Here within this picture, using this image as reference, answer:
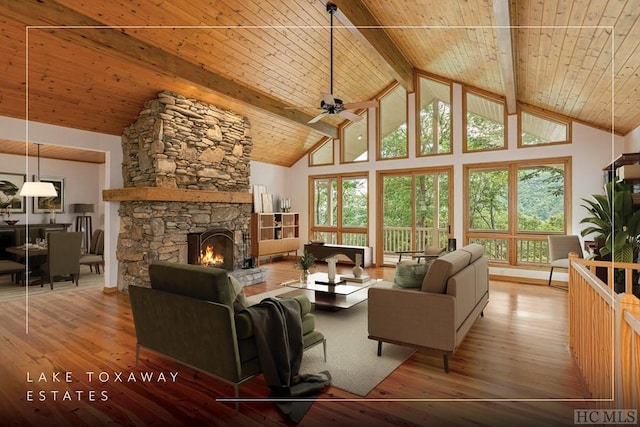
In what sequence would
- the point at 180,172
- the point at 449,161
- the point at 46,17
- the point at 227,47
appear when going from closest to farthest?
the point at 46,17 → the point at 227,47 → the point at 180,172 → the point at 449,161

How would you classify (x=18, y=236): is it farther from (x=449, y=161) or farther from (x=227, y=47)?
(x=449, y=161)

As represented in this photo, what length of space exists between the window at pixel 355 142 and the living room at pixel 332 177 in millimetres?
67

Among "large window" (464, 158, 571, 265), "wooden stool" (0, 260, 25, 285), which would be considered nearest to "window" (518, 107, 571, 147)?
"large window" (464, 158, 571, 265)

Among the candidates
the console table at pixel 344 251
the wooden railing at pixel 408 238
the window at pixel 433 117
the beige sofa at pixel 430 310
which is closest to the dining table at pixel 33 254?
the console table at pixel 344 251

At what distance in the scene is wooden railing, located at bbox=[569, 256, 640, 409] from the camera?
175 centimetres

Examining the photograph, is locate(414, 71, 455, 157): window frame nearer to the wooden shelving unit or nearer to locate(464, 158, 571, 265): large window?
locate(464, 158, 571, 265): large window

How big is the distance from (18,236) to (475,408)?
9.17 m

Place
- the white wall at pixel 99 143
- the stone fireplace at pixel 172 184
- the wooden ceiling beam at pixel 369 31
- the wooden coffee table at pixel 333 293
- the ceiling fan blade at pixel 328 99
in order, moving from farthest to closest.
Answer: the stone fireplace at pixel 172 184, the white wall at pixel 99 143, the wooden ceiling beam at pixel 369 31, the wooden coffee table at pixel 333 293, the ceiling fan blade at pixel 328 99

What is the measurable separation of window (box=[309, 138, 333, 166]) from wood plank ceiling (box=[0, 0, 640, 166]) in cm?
254

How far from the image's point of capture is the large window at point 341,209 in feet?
28.5

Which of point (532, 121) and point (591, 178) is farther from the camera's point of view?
point (532, 121)

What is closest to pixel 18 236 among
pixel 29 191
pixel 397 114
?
pixel 29 191

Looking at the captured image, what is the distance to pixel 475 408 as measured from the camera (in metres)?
2.40

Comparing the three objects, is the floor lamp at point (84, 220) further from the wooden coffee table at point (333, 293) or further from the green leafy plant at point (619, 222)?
the green leafy plant at point (619, 222)
